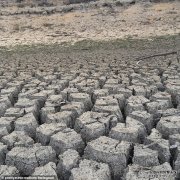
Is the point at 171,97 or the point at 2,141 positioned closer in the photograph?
the point at 2,141

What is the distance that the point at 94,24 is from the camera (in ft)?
40.3

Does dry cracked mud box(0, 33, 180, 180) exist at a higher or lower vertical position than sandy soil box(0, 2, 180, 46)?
higher

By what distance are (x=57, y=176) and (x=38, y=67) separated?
4.11 metres

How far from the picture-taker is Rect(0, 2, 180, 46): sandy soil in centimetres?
1102

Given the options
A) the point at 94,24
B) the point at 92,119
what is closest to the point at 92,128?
the point at 92,119

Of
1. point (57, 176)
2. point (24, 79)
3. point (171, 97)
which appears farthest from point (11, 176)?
point (24, 79)

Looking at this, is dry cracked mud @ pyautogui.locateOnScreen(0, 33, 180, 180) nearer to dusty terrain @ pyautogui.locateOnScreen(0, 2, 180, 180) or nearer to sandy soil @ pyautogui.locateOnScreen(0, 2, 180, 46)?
dusty terrain @ pyautogui.locateOnScreen(0, 2, 180, 180)

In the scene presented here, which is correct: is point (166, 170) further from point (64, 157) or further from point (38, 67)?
point (38, 67)

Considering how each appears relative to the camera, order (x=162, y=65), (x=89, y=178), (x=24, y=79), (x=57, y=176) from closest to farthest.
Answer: (x=89, y=178)
(x=57, y=176)
(x=24, y=79)
(x=162, y=65)

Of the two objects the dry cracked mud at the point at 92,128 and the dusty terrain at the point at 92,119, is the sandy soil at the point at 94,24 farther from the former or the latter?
the dry cracked mud at the point at 92,128

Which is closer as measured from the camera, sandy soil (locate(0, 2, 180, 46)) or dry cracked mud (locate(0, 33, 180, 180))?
dry cracked mud (locate(0, 33, 180, 180))

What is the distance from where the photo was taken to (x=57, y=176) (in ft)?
6.38

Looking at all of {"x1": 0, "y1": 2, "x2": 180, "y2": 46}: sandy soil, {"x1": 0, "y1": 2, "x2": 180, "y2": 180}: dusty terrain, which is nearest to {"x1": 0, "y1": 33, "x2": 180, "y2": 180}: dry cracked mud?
{"x1": 0, "y1": 2, "x2": 180, "y2": 180}: dusty terrain

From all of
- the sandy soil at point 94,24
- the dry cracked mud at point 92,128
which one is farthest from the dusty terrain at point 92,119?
the sandy soil at point 94,24
